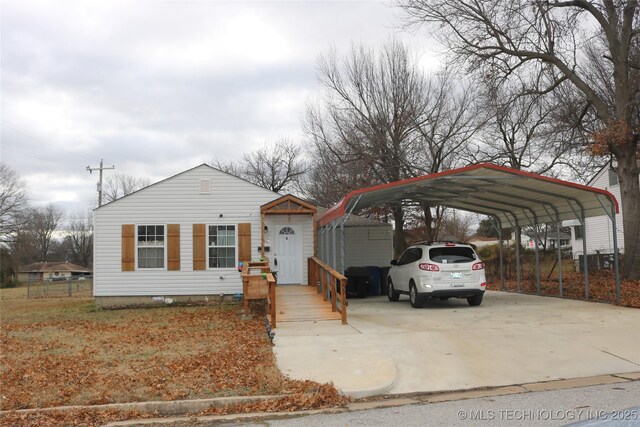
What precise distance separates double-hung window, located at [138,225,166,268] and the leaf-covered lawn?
4.06m

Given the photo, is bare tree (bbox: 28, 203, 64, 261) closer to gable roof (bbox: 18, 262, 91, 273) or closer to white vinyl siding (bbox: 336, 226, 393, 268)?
gable roof (bbox: 18, 262, 91, 273)

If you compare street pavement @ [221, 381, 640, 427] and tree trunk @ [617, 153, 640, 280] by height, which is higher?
tree trunk @ [617, 153, 640, 280]

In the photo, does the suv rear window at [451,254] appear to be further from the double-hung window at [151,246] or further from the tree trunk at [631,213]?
the double-hung window at [151,246]

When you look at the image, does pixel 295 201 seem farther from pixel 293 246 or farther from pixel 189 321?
pixel 189 321

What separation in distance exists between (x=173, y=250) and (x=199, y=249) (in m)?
0.87

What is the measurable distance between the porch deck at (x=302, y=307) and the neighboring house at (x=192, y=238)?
8.85 feet

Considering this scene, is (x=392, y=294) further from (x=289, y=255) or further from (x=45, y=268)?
(x=45, y=268)

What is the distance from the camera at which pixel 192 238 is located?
1886cm

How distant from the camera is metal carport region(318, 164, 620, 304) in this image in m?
13.8

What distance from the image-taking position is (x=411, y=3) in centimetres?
2264

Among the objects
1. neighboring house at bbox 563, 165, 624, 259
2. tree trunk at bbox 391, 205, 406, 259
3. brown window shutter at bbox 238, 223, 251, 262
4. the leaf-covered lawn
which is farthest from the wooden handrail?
neighboring house at bbox 563, 165, 624, 259

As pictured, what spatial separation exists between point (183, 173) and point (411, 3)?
11662 millimetres

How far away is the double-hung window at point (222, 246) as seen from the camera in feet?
62.1

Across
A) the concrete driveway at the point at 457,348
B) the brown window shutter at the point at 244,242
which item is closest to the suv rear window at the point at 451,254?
the concrete driveway at the point at 457,348
